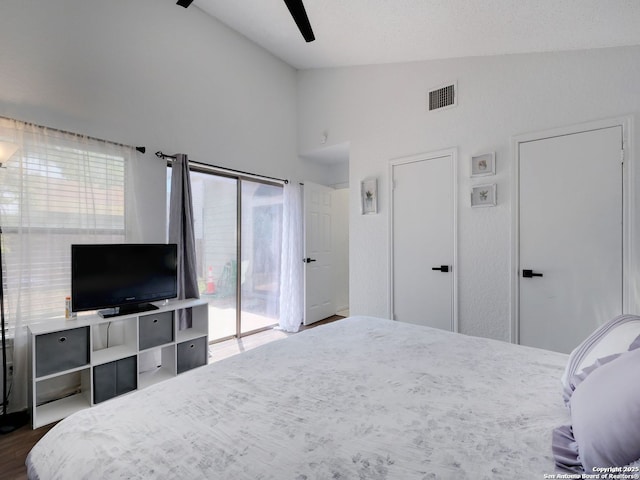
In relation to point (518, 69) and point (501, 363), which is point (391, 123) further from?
point (501, 363)

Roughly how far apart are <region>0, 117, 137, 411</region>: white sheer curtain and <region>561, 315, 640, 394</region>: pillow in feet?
10.2

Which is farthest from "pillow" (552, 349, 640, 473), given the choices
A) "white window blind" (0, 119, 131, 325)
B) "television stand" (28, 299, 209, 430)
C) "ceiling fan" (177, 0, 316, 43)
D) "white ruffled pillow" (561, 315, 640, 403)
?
"white window blind" (0, 119, 131, 325)

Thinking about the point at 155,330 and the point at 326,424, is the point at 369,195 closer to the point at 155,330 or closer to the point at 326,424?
the point at 155,330

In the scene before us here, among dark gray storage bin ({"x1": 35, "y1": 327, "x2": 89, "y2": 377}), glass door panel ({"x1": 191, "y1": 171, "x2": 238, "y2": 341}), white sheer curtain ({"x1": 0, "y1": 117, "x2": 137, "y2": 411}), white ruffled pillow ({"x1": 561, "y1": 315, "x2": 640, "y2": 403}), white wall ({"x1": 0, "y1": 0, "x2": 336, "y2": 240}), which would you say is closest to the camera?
white ruffled pillow ({"x1": 561, "y1": 315, "x2": 640, "y2": 403})

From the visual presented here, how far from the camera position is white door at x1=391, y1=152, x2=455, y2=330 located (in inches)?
121

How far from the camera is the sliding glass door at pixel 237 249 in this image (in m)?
3.51

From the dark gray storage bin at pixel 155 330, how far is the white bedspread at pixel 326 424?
4.59 feet

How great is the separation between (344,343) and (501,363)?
2.50ft

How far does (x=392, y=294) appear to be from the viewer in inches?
136

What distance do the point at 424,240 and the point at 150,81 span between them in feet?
10.0

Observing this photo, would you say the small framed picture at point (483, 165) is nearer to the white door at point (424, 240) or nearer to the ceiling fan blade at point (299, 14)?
the white door at point (424, 240)

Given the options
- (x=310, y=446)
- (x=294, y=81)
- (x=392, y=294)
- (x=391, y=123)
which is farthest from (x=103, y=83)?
(x=392, y=294)

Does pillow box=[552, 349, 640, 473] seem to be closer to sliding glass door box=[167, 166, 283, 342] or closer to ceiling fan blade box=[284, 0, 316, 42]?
ceiling fan blade box=[284, 0, 316, 42]

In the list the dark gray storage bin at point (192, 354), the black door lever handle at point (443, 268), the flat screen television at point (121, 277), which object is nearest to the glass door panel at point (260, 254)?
the dark gray storage bin at point (192, 354)
